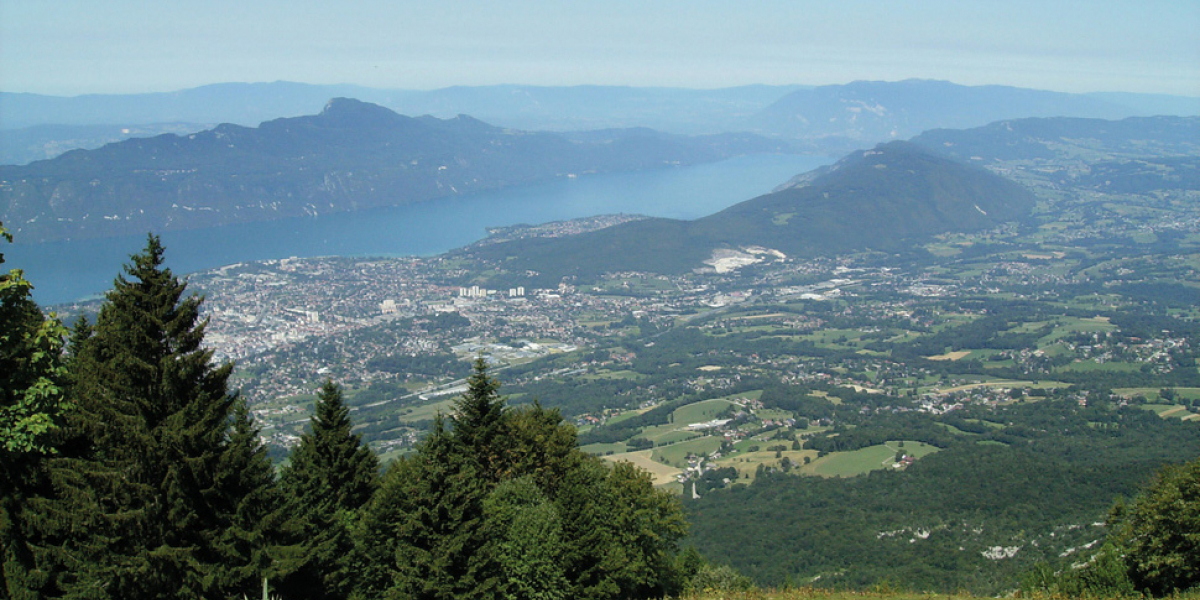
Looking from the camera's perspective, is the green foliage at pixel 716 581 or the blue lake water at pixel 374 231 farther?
the blue lake water at pixel 374 231

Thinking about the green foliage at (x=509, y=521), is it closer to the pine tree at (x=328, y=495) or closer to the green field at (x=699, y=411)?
the pine tree at (x=328, y=495)

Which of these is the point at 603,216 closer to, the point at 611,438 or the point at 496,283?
the point at 496,283

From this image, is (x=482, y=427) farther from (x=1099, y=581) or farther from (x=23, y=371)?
(x=1099, y=581)

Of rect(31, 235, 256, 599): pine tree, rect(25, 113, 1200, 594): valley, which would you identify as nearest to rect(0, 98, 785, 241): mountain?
rect(25, 113, 1200, 594): valley

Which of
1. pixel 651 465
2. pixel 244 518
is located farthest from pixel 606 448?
pixel 244 518

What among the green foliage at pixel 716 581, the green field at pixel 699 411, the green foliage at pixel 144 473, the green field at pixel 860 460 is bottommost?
the green field at pixel 699 411

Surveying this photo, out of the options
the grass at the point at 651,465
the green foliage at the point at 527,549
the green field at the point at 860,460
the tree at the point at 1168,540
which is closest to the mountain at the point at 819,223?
the grass at the point at 651,465
